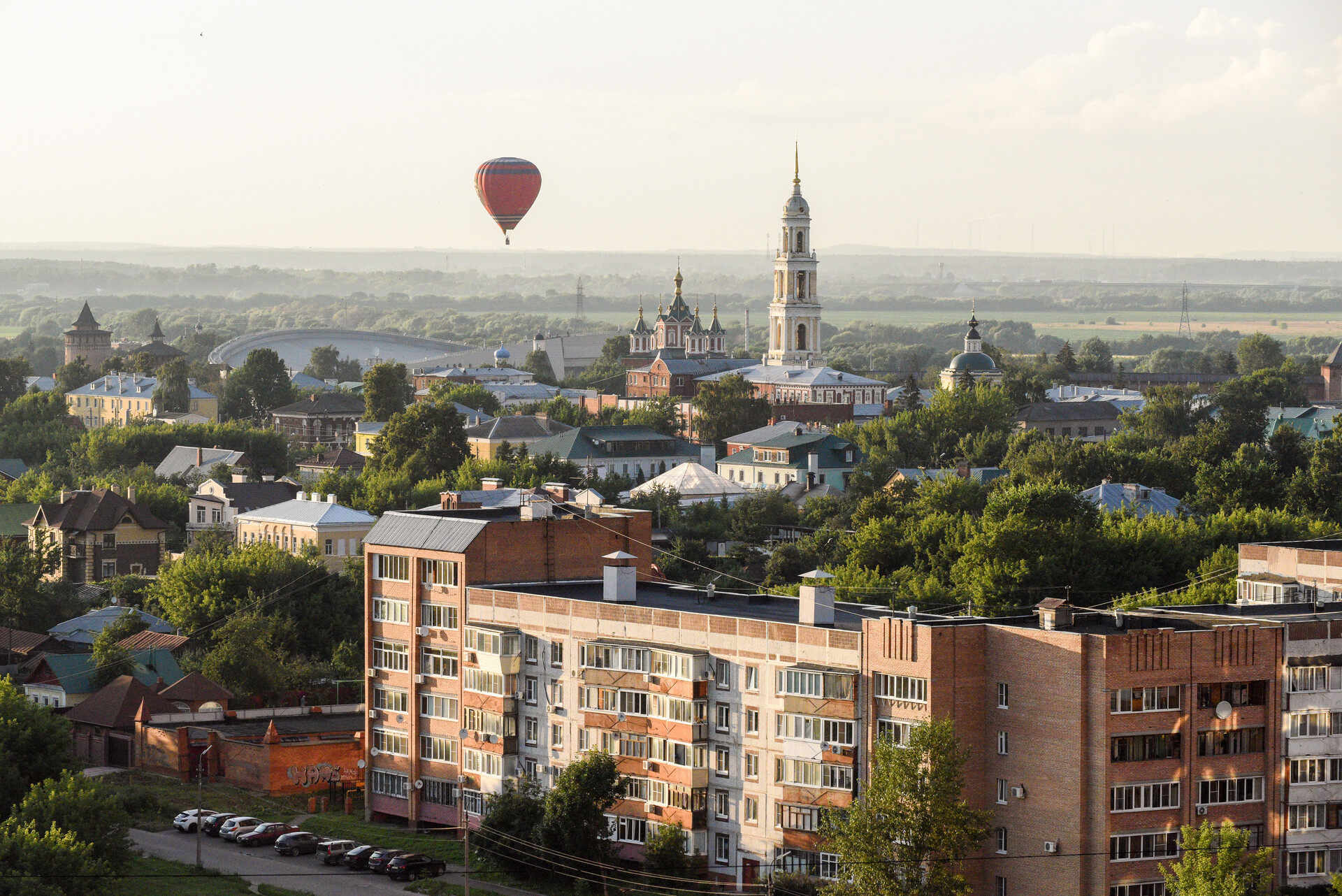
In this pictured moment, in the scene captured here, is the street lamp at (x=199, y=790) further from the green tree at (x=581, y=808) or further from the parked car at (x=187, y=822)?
the green tree at (x=581, y=808)

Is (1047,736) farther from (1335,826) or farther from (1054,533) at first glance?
(1054,533)

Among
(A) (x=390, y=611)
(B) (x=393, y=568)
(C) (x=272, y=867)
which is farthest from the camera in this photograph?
(A) (x=390, y=611)

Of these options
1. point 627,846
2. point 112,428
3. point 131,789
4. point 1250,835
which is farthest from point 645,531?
point 112,428

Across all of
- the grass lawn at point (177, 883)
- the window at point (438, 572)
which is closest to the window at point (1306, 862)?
the grass lawn at point (177, 883)

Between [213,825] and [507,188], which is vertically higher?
[507,188]

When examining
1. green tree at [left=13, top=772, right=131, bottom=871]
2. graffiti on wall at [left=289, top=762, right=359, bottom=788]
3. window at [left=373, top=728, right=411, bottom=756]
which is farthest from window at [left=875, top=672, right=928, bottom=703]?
graffiti on wall at [left=289, top=762, right=359, bottom=788]

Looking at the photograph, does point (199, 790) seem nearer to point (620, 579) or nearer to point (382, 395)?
point (620, 579)

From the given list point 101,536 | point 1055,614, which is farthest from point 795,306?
point 1055,614

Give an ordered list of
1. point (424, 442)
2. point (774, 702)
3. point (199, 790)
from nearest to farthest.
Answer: point (774, 702), point (199, 790), point (424, 442)
